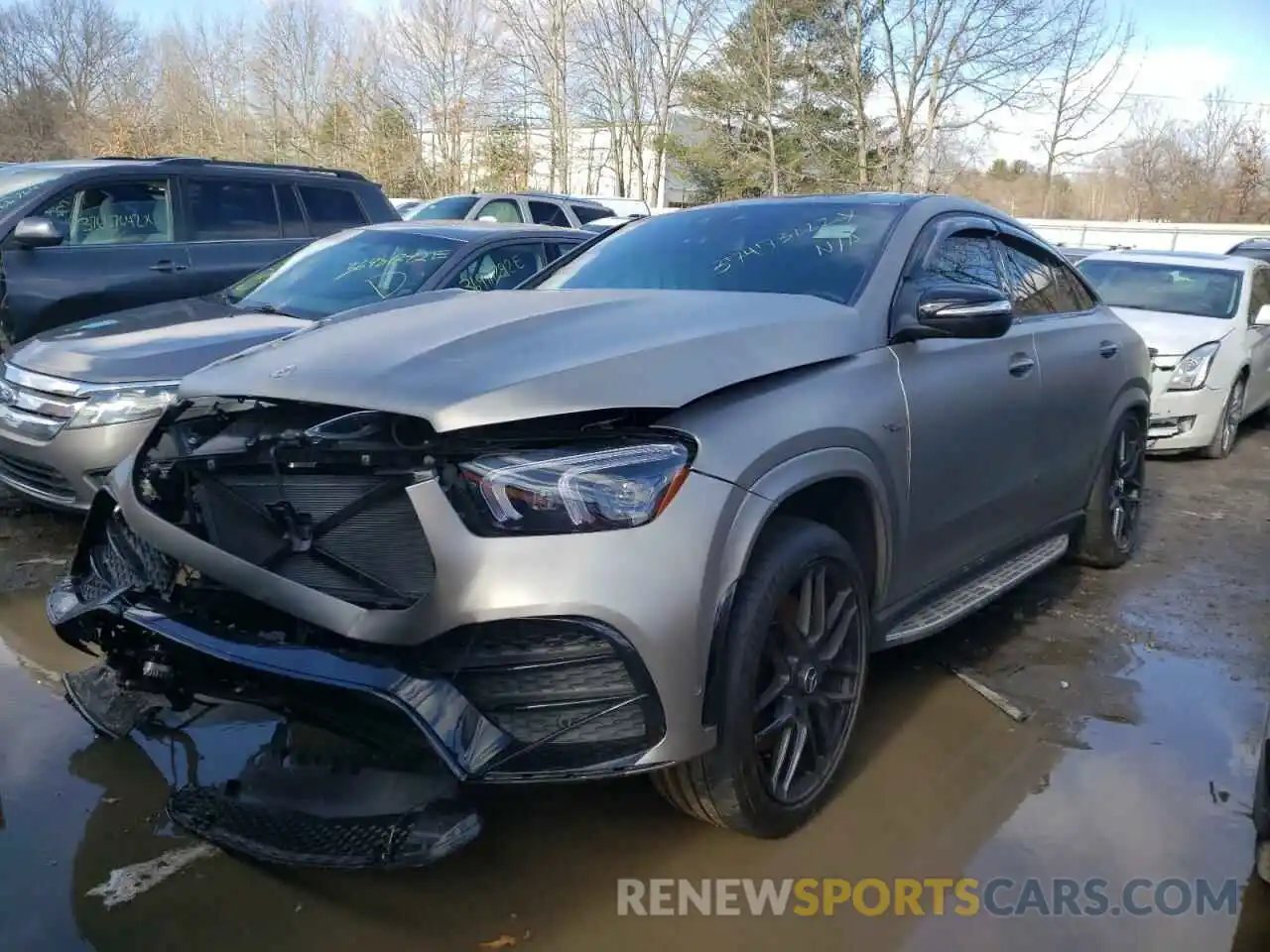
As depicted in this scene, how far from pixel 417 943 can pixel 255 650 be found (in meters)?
0.80

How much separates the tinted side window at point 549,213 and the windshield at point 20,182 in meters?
8.75

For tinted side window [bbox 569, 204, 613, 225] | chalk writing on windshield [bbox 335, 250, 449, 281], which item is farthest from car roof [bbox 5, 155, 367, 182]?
tinted side window [bbox 569, 204, 613, 225]

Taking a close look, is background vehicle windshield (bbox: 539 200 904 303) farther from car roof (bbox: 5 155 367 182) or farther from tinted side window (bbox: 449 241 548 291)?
car roof (bbox: 5 155 367 182)

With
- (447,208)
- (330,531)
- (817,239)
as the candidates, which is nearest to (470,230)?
(817,239)

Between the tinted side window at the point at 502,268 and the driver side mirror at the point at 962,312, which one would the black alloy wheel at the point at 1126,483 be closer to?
the driver side mirror at the point at 962,312

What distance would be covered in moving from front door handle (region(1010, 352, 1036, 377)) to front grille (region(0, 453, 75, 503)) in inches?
161

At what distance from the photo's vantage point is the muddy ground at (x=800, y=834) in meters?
2.60

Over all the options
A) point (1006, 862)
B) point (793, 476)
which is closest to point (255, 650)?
point (793, 476)

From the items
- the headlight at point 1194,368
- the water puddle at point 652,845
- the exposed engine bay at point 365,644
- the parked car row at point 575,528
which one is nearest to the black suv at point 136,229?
the water puddle at point 652,845

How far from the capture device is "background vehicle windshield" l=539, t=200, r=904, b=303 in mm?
3586

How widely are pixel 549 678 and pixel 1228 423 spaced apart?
830cm

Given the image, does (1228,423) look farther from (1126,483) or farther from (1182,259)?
(1126,483)

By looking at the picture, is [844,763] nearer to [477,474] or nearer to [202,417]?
[477,474]

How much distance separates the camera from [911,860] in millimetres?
2945
